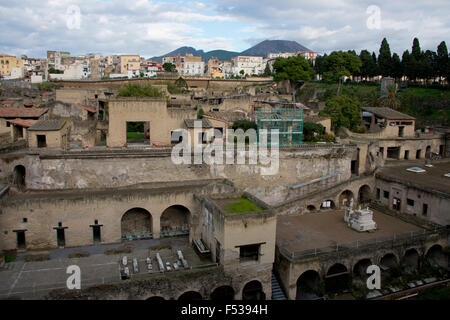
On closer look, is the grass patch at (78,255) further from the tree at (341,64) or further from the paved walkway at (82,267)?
the tree at (341,64)

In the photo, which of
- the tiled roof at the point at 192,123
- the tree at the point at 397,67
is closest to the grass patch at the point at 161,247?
the tiled roof at the point at 192,123

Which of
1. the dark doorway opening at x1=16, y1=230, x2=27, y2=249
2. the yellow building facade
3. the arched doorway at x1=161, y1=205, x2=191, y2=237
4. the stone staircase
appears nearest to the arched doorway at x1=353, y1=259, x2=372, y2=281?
the stone staircase

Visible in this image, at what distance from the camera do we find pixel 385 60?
57625 mm

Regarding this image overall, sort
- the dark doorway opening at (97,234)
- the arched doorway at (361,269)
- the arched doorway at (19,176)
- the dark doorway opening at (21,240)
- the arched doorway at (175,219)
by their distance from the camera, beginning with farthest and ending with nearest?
the arched doorway at (175,219) → the arched doorway at (19,176) → the arched doorway at (361,269) → the dark doorway opening at (97,234) → the dark doorway opening at (21,240)

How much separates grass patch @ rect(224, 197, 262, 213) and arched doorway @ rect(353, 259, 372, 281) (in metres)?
7.95

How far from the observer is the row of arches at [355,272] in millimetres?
21641

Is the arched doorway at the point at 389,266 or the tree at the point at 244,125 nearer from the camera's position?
the arched doorway at the point at 389,266

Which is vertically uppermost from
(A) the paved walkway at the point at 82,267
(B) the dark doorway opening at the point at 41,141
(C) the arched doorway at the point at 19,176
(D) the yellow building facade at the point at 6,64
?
(D) the yellow building facade at the point at 6,64

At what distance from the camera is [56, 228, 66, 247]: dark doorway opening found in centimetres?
2231

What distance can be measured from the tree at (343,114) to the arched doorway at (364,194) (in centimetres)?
949

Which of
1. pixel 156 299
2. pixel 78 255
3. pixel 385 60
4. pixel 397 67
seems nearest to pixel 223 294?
pixel 156 299

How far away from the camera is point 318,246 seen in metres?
22.6

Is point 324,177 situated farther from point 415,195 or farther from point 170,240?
point 170,240
